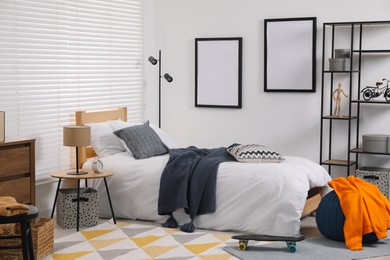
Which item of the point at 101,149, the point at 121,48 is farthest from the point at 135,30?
the point at 101,149

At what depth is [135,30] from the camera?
7344 millimetres

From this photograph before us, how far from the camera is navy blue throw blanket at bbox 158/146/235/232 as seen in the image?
17.7ft

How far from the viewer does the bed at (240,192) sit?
513cm

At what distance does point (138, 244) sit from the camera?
500 centimetres

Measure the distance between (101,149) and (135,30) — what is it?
1.79 m

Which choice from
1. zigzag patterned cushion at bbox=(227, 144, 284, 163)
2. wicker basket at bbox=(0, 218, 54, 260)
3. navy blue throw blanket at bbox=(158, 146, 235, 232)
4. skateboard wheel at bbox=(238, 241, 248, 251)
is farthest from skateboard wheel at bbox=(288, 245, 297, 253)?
wicker basket at bbox=(0, 218, 54, 260)

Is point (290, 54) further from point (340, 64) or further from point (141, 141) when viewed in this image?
point (141, 141)

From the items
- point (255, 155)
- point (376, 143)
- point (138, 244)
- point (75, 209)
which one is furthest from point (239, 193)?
point (376, 143)

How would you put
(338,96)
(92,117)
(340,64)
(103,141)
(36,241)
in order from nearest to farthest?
1. (36,241)
2. (103,141)
3. (92,117)
4. (340,64)
5. (338,96)

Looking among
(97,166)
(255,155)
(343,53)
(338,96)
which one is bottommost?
(97,166)

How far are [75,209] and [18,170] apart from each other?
26.6 inches

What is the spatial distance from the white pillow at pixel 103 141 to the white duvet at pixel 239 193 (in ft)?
0.57

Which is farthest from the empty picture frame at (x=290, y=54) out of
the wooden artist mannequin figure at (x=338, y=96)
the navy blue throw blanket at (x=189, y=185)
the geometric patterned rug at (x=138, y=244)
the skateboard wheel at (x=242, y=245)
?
the skateboard wheel at (x=242, y=245)

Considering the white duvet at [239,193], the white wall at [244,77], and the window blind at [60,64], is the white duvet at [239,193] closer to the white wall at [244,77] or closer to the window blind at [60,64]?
the window blind at [60,64]
